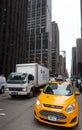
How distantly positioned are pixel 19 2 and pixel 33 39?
85.8 meters

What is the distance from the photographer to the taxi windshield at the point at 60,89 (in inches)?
331

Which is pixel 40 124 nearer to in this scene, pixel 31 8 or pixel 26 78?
pixel 26 78

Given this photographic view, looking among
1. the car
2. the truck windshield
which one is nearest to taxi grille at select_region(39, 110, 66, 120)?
the car

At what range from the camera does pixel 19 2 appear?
224 feet

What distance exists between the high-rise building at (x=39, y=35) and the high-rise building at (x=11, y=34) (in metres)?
61.6

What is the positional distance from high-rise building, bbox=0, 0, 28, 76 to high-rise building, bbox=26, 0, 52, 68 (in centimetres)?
6164

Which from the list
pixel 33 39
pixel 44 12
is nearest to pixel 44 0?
pixel 44 12

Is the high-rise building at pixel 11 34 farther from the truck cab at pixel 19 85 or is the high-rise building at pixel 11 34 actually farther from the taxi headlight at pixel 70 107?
the taxi headlight at pixel 70 107

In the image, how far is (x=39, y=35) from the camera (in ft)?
491

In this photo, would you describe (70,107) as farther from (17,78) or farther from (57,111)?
(17,78)

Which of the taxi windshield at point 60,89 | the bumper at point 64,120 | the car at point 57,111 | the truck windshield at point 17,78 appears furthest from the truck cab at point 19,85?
the bumper at point 64,120

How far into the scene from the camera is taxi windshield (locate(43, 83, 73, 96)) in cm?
841

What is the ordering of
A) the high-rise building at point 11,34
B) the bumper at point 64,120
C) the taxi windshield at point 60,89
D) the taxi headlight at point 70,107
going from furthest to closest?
1. the high-rise building at point 11,34
2. the taxi windshield at point 60,89
3. the taxi headlight at point 70,107
4. the bumper at point 64,120

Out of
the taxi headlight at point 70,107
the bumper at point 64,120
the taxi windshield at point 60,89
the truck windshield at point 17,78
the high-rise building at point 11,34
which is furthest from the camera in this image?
the high-rise building at point 11,34
